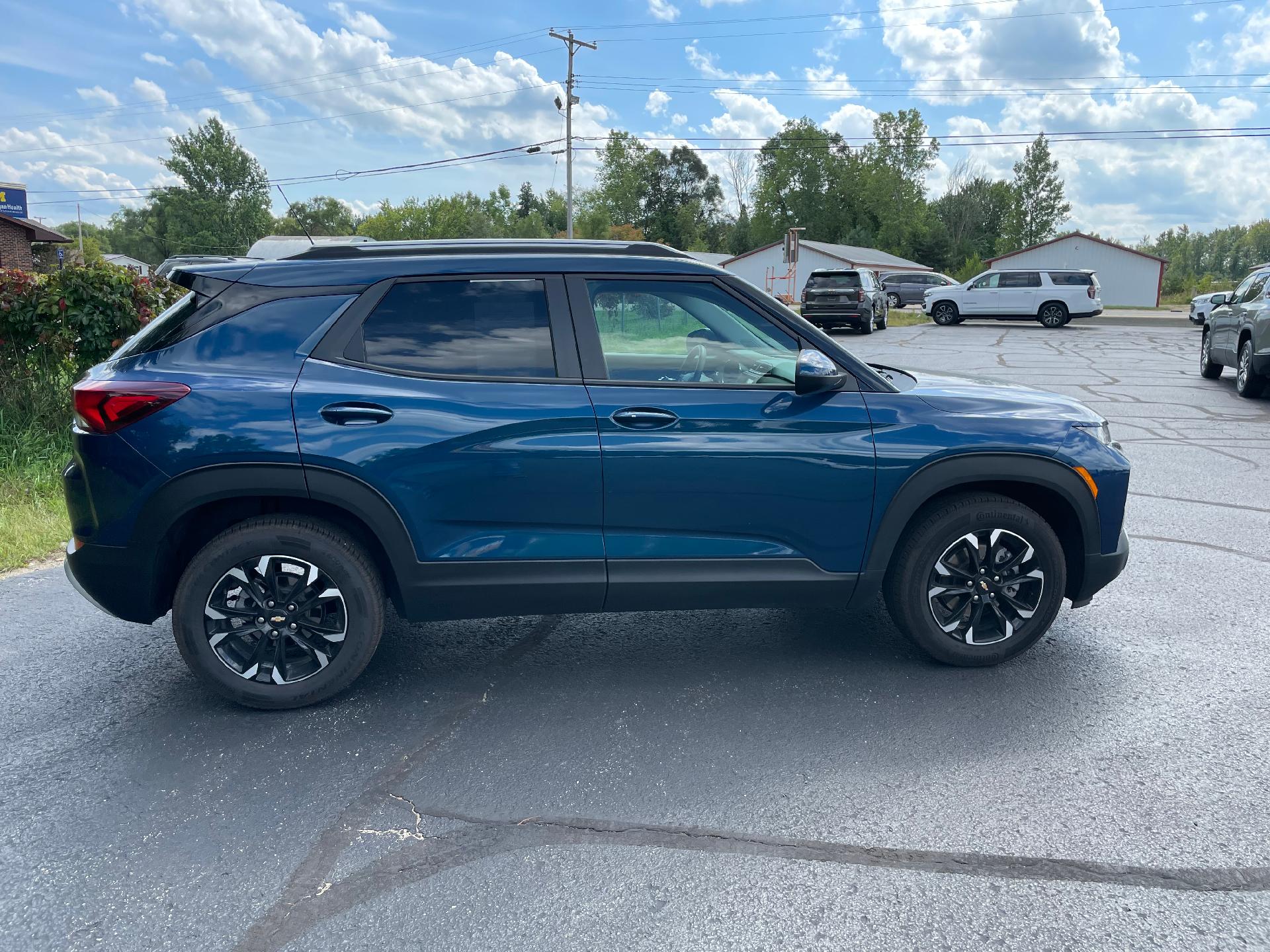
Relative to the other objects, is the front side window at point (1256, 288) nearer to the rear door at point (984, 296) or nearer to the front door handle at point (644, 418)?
the front door handle at point (644, 418)

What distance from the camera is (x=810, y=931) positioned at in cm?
245

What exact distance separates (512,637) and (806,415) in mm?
1825

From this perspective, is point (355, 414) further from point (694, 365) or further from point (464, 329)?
point (694, 365)

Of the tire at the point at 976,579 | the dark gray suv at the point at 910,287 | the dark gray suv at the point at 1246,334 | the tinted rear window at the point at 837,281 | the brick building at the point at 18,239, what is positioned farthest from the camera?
the dark gray suv at the point at 910,287

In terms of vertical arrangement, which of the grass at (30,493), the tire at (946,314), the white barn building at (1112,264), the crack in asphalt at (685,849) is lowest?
the crack in asphalt at (685,849)

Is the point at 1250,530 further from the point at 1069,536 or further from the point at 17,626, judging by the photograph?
the point at 17,626

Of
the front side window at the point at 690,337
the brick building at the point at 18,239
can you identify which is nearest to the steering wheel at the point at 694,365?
the front side window at the point at 690,337

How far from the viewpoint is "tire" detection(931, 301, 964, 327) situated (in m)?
32.5

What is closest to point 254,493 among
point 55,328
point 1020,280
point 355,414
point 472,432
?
point 355,414

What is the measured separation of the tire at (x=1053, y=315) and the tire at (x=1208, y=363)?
16250 millimetres

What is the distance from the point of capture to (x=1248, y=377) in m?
13.0

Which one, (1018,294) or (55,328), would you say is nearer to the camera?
(55,328)

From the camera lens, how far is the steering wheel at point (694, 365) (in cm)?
377

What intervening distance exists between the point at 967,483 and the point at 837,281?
2457 centimetres
